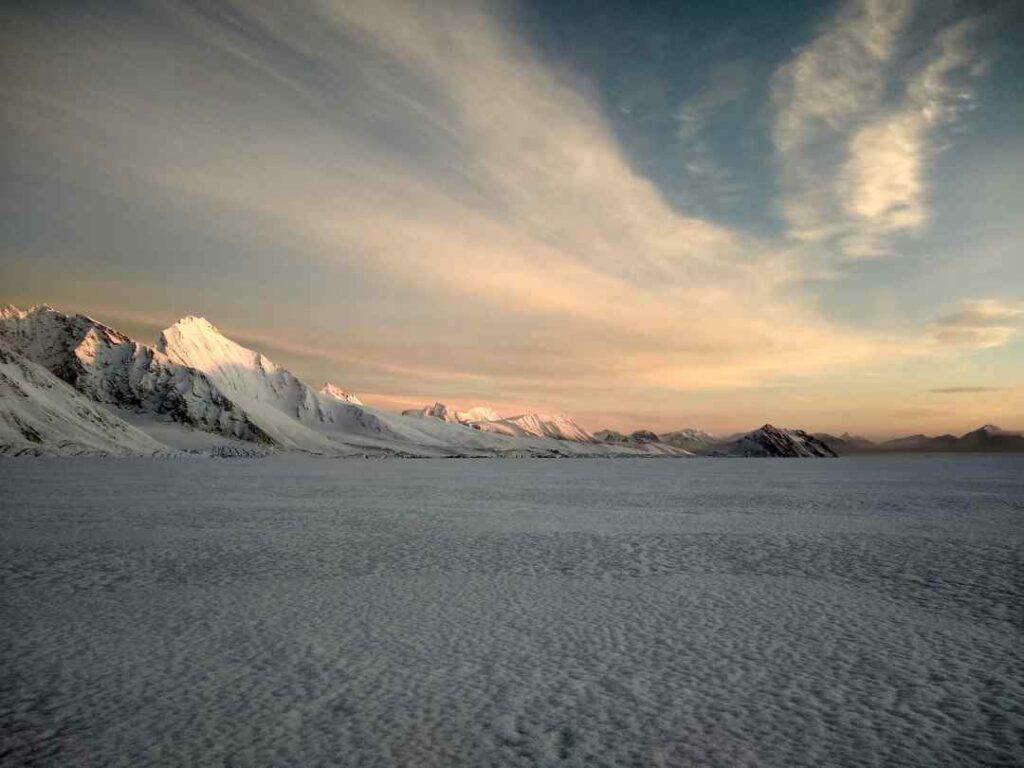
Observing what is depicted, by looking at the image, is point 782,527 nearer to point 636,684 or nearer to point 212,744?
point 636,684

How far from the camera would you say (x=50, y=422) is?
3962 inches

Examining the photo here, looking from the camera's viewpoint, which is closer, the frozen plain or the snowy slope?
the frozen plain

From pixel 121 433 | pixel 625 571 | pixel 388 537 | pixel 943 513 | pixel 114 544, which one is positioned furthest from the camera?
pixel 121 433

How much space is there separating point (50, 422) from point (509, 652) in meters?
123

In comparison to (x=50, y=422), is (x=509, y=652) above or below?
below

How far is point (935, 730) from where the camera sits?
4.26m

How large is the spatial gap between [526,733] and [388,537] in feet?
33.7

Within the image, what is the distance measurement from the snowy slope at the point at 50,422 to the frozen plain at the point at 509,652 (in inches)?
3495

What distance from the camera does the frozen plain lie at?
411cm

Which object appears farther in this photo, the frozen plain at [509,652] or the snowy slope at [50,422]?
the snowy slope at [50,422]

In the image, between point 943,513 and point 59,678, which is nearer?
point 59,678

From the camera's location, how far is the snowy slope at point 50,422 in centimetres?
8788

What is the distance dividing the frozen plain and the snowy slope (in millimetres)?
88771

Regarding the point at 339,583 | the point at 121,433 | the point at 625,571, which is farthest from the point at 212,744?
the point at 121,433
